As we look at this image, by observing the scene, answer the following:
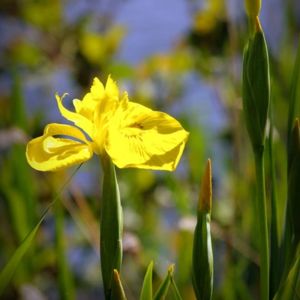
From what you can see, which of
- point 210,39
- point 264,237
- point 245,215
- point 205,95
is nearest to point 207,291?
point 264,237

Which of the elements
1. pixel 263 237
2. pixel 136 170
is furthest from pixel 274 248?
pixel 136 170

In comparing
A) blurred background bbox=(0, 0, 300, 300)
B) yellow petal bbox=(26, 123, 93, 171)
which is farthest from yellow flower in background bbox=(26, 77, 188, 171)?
blurred background bbox=(0, 0, 300, 300)

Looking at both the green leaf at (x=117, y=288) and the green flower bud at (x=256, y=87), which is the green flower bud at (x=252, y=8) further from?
the green leaf at (x=117, y=288)

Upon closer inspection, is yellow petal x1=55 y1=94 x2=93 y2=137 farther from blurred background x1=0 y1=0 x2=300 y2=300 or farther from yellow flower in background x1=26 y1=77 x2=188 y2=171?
blurred background x1=0 y1=0 x2=300 y2=300

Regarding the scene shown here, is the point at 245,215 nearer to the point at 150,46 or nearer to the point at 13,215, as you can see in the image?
the point at 13,215

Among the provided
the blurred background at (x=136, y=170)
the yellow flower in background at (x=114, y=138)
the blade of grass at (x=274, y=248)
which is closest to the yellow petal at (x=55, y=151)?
the yellow flower in background at (x=114, y=138)
